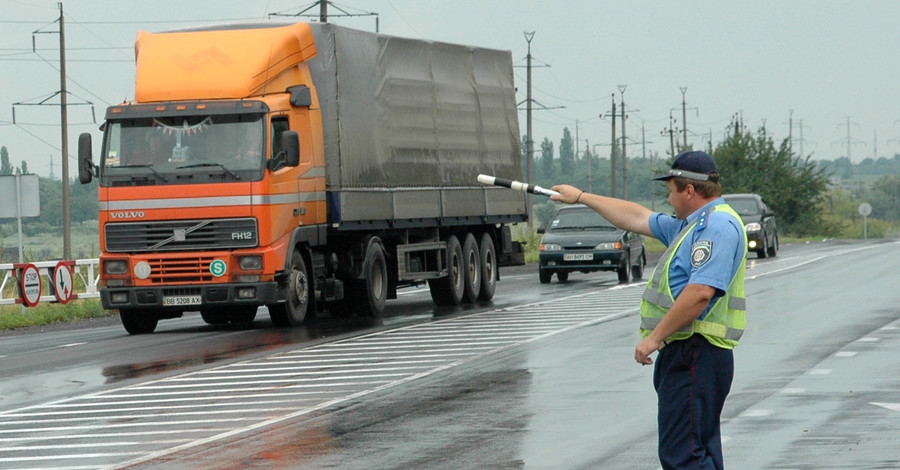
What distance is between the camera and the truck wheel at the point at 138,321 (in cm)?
2188

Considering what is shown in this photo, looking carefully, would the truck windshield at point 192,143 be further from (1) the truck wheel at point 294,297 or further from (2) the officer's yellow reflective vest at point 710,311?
(2) the officer's yellow reflective vest at point 710,311

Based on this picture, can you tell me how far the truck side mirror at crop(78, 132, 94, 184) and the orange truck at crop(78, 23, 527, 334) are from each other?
18mm

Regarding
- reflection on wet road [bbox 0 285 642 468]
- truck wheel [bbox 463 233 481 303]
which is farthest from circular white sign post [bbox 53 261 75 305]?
reflection on wet road [bbox 0 285 642 468]

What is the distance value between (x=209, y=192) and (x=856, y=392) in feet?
33.1

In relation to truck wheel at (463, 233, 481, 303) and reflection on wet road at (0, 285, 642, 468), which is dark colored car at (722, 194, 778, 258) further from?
reflection on wet road at (0, 285, 642, 468)

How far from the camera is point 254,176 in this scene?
20297 mm

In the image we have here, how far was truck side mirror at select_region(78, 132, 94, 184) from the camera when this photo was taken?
20.7 meters

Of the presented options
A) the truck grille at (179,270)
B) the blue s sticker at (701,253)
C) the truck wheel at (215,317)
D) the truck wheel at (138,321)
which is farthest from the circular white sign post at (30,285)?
the blue s sticker at (701,253)

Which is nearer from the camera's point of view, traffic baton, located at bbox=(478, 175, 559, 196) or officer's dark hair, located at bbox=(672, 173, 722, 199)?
officer's dark hair, located at bbox=(672, 173, 722, 199)

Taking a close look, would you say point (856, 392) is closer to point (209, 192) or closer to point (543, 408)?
point (543, 408)

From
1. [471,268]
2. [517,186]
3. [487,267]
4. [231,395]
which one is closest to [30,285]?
[471,268]

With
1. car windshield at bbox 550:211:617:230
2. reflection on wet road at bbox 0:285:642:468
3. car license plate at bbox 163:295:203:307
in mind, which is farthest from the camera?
car windshield at bbox 550:211:617:230

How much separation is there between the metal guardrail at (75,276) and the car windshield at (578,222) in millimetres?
9538

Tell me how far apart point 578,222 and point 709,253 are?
27.1 metres
